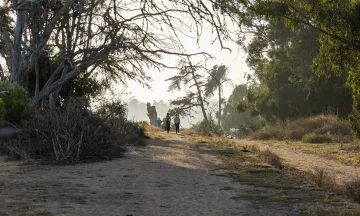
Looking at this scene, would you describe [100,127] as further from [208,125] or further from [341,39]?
[208,125]

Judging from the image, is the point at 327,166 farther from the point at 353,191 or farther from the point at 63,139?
the point at 63,139

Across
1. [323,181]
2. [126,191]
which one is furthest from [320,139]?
[126,191]

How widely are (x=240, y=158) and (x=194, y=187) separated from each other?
6364 mm

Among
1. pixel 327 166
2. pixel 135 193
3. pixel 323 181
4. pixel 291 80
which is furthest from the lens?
pixel 291 80

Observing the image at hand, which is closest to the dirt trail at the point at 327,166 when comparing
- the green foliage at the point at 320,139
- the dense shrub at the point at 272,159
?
the dense shrub at the point at 272,159

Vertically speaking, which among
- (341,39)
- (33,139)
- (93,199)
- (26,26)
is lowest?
(93,199)

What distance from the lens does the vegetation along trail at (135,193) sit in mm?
6945

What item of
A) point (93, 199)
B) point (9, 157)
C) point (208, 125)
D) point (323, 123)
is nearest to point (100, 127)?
point (9, 157)

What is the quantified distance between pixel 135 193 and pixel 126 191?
0.90 ft

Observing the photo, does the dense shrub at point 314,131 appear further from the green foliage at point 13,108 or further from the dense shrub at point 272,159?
the green foliage at point 13,108

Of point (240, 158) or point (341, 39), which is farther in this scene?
point (240, 158)

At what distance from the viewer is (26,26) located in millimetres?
22125

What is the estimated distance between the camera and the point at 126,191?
867 centimetres

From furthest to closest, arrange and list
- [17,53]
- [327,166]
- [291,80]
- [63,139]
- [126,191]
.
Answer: [291,80] → [17,53] → [327,166] → [63,139] → [126,191]
